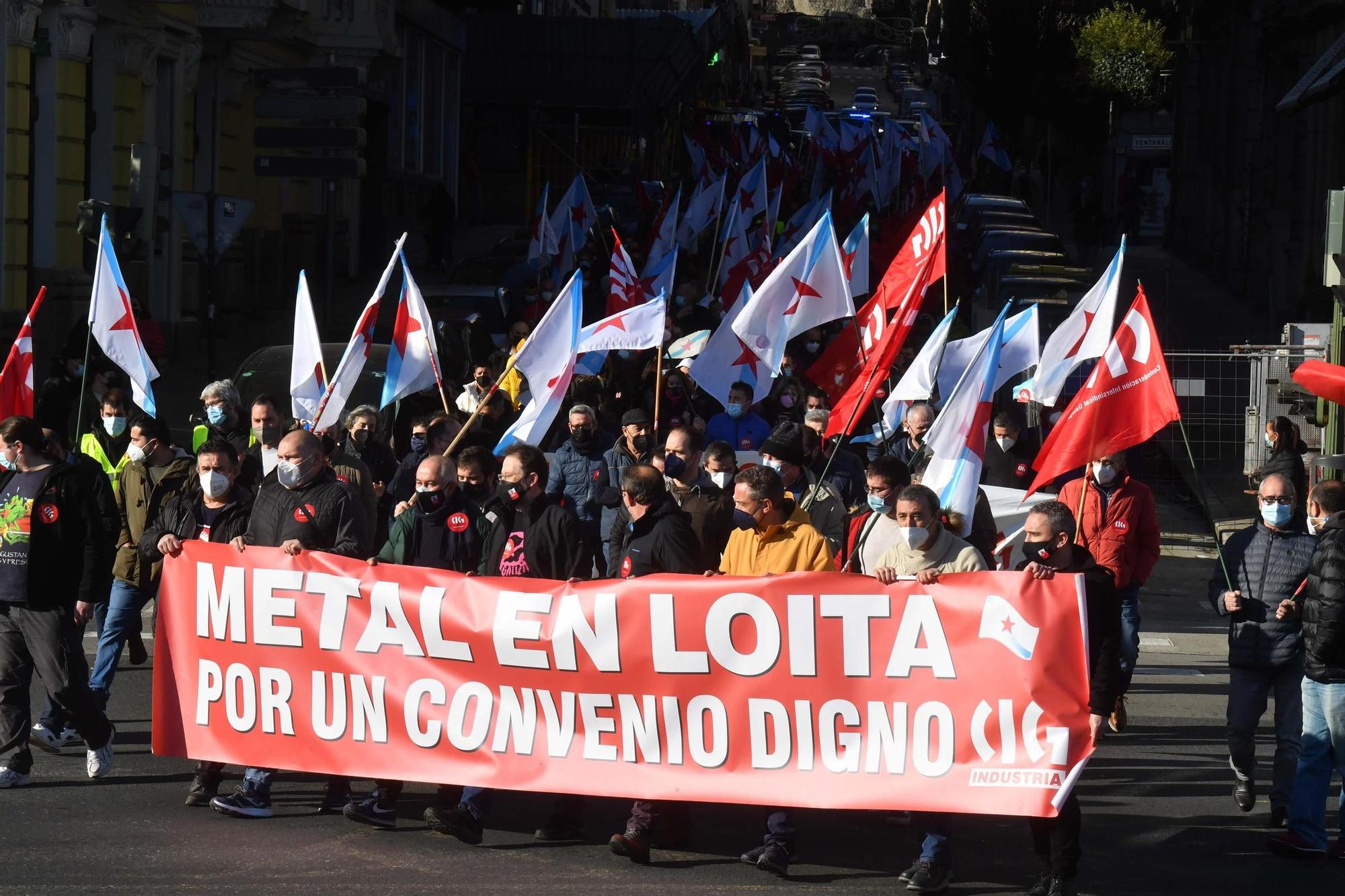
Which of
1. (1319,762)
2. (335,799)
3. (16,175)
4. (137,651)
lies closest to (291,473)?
(335,799)

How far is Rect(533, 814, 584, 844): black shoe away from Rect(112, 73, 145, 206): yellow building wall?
55.5 feet

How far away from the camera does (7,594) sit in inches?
344

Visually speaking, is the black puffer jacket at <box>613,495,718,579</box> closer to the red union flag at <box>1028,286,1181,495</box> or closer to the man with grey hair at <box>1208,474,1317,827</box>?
the red union flag at <box>1028,286,1181,495</box>

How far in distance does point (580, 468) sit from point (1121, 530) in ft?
10.9

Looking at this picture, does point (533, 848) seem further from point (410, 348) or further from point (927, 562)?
point (410, 348)

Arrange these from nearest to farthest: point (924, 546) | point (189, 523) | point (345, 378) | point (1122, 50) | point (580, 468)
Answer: point (924, 546) < point (189, 523) < point (345, 378) < point (580, 468) < point (1122, 50)

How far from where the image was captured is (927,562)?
310 inches

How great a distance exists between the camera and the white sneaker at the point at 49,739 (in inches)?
370

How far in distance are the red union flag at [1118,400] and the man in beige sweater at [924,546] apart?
1077mm

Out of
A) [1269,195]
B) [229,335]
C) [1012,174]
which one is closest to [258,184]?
[229,335]

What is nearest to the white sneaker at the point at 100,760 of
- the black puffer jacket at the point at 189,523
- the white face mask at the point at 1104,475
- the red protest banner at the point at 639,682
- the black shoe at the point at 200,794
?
the red protest banner at the point at 639,682

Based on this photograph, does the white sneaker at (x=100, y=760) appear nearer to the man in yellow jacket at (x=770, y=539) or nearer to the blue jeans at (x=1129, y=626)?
the man in yellow jacket at (x=770, y=539)

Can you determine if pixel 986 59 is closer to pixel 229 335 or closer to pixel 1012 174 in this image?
pixel 1012 174

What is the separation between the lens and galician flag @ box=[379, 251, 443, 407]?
36.6 feet
